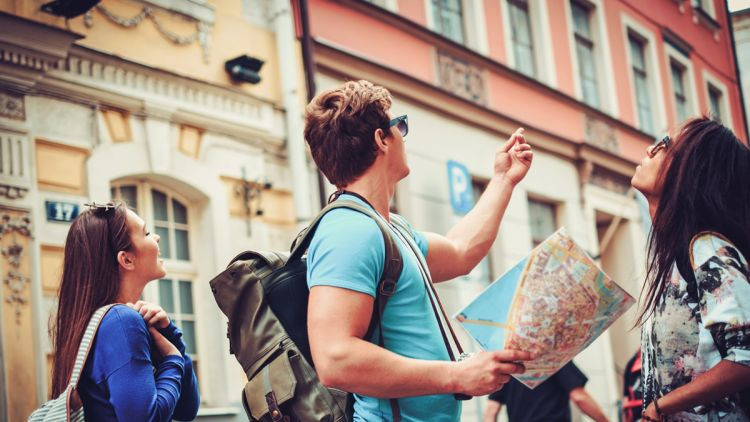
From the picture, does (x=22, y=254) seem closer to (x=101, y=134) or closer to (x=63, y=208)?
(x=63, y=208)

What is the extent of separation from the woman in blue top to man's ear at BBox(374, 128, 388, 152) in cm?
101

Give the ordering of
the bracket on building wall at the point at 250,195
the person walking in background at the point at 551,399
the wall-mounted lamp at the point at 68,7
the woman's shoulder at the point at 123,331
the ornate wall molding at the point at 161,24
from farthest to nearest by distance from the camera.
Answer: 1. the bracket on building wall at the point at 250,195
2. the ornate wall molding at the point at 161,24
3. the wall-mounted lamp at the point at 68,7
4. the person walking in background at the point at 551,399
5. the woman's shoulder at the point at 123,331

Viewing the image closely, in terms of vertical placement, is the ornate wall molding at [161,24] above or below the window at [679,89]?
below

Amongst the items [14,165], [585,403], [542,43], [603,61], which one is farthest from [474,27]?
[585,403]

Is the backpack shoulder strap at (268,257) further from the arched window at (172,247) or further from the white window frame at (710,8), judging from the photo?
the white window frame at (710,8)

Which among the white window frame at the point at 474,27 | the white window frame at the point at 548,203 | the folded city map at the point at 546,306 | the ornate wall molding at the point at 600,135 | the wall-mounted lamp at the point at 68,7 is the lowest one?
the folded city map at the point at 546,306

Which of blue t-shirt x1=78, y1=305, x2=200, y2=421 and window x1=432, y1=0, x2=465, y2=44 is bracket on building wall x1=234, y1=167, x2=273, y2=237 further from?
blue t-shirt x1=78, y1=305, x2=200, y2=421

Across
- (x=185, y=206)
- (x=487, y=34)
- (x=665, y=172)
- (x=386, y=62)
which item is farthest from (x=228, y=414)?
(x=487, y=34)

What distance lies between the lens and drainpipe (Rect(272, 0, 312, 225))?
958cm

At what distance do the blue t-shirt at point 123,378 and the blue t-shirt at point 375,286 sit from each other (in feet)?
2.52

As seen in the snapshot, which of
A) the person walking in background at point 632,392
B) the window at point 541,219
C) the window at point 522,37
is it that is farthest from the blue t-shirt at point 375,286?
the window at point 522,37

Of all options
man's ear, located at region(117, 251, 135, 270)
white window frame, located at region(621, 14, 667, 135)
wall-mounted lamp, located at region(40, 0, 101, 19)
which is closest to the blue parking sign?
wall-mounted lamp, located at region(40, 0, 101, 19)

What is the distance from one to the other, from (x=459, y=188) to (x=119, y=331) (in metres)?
9.06

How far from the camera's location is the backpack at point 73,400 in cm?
312
